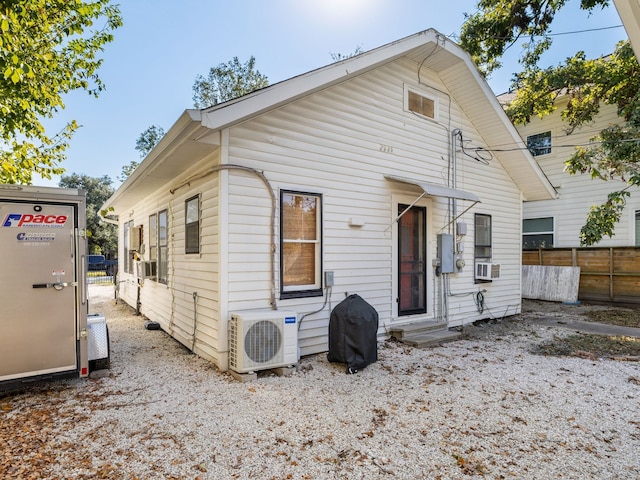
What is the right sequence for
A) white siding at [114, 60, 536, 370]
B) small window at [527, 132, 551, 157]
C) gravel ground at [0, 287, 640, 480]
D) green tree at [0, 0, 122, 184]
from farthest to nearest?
small window at [527, 132, 551, 157]
green tree at [0, 0, 122, 184]
white siding at [114, 60, 536, 370]
gravel ground at [0, 287, 640, 480]

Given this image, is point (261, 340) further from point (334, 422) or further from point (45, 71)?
point (45, 71)

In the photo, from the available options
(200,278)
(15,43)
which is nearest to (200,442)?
(200,278)

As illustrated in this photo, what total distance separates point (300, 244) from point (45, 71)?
5373 mm

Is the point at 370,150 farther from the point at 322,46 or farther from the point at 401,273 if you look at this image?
the point at 322,46

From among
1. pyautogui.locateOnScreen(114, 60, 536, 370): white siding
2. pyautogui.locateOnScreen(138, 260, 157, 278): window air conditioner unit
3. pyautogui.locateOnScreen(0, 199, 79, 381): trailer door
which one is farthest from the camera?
pyautogui.locateOnScreen(138, 260, 157, 278): window air conditioner unit

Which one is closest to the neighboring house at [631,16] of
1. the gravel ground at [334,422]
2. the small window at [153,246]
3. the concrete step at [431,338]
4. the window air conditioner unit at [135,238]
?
the gravel ground at [334,422]

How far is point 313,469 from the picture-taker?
254cm

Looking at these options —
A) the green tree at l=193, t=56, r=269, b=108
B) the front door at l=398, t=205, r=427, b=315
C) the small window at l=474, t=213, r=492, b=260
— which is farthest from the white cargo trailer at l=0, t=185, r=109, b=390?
the green tree at l=193, t=56, r=269, b=108

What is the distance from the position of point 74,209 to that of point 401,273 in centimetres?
488

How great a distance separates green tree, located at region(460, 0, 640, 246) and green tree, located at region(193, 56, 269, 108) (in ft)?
41.8

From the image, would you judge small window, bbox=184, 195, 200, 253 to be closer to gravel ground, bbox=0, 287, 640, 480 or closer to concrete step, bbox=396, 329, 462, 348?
gravel ground, bbox=0, 287, 640, 480

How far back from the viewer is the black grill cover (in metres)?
4.49

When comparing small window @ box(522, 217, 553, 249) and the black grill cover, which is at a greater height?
small window @ box(522, 217, 553, 249)

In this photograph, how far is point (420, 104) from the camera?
686 cm
